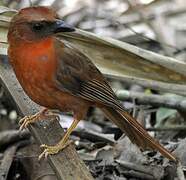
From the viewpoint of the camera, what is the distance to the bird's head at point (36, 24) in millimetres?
4086

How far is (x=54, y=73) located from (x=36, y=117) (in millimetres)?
402

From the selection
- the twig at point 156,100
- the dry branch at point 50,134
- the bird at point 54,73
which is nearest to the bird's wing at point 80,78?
the bird at point 54,73

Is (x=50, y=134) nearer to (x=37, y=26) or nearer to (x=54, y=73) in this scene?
(x=54, y=73)

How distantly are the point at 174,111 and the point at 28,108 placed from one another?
1.52m


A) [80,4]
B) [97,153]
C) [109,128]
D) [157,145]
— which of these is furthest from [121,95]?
[80,4]

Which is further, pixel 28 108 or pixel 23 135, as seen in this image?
pixel 23 135

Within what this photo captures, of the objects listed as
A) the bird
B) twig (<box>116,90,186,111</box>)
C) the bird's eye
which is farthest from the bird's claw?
twig (<box>116,90,186,111</box>)

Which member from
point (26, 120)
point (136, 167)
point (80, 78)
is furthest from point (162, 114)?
point (26, 120)

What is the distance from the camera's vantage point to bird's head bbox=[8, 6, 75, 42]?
4086 mm

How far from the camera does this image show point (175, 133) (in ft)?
17.9

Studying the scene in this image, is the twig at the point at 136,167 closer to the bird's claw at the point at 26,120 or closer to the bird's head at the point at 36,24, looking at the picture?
the bird's claw at the point at 26,120

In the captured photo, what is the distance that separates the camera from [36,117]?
4523mm

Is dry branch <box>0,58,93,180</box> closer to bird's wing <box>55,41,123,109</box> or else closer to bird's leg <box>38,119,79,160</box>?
bird's leg <box>38,119,79,160</box>

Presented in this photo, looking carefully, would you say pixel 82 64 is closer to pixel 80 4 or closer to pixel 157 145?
pixel 157 145
